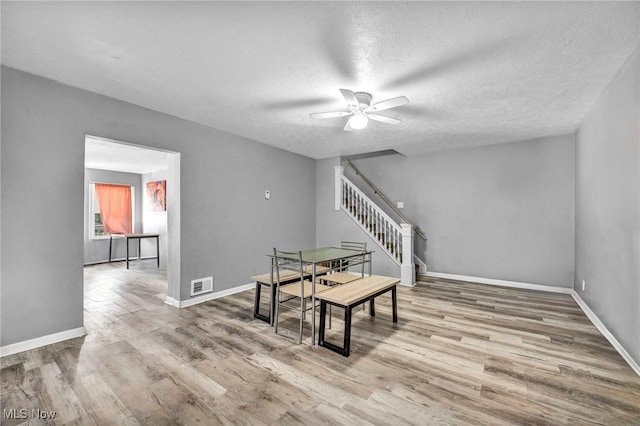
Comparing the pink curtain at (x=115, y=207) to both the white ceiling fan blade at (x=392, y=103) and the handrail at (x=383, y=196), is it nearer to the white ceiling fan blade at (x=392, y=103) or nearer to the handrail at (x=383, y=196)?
the handrail at (x=383, y=196)

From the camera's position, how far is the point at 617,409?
183 centimetres

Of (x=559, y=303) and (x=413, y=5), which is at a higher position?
(x=413, y=5)

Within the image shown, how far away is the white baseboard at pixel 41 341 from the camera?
252 cm

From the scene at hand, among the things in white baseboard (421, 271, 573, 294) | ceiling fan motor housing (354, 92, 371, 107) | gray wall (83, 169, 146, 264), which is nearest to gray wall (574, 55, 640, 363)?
white baseboard (421, 271, 573, 294)

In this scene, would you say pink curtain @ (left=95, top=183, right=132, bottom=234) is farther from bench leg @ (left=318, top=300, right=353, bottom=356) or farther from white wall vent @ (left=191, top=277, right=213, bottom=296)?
bench leg @ (left=318, top=300, right=353, bottom=356)

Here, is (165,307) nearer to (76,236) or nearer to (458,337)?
(76,236)

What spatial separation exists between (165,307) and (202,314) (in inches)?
26.1

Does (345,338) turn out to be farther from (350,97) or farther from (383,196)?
(383,196)

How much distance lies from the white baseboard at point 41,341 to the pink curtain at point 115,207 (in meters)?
5.80

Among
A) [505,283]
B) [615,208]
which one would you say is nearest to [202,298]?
[615,208]

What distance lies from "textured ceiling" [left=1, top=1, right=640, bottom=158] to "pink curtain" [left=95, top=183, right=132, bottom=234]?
5.67 m

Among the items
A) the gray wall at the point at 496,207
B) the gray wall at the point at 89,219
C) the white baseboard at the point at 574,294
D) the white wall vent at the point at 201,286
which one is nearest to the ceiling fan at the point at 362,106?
the white wall vent at the point at 201,286

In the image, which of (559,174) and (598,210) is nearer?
(598,210)

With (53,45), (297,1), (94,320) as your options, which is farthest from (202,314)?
(297,1)
